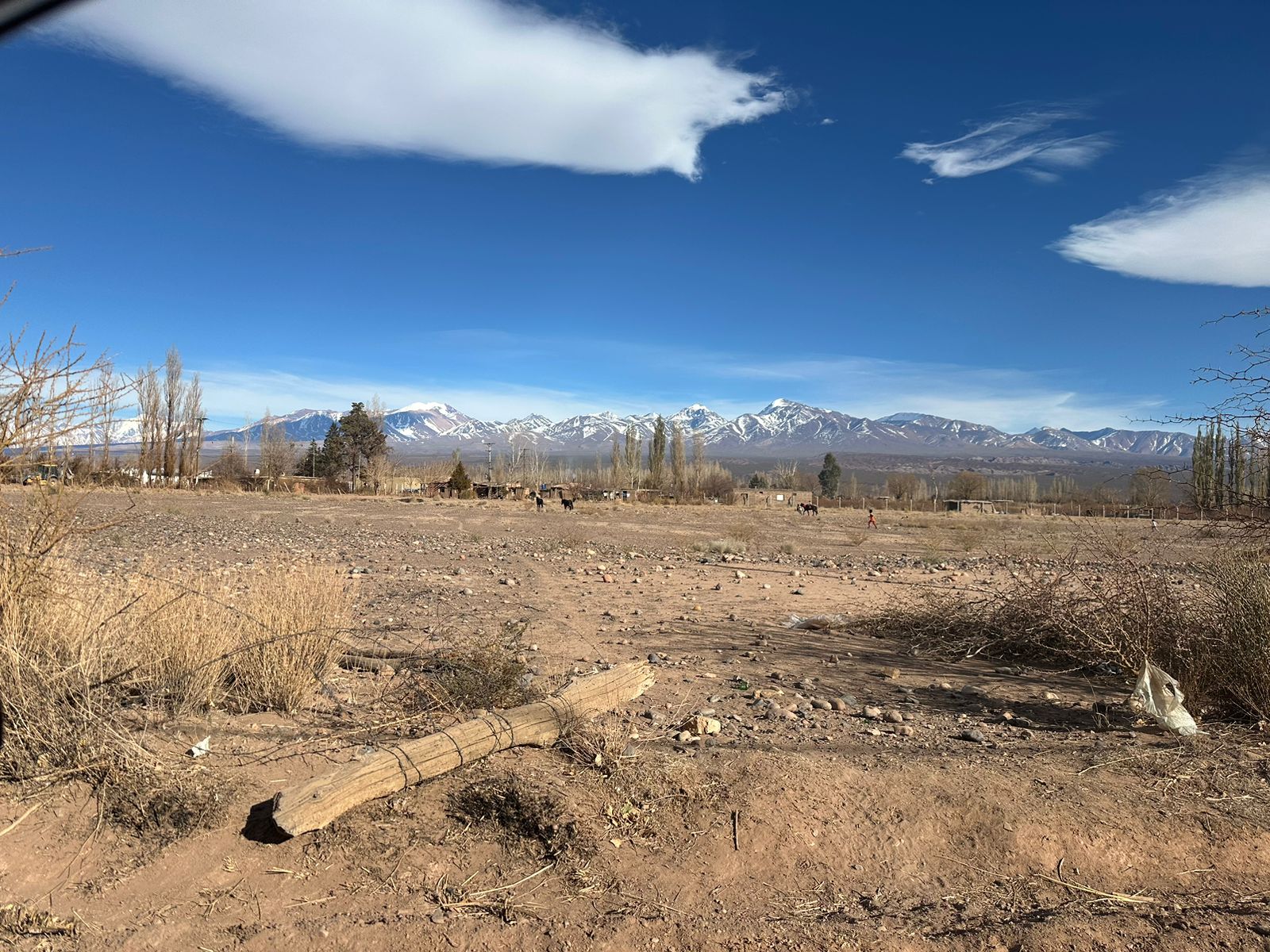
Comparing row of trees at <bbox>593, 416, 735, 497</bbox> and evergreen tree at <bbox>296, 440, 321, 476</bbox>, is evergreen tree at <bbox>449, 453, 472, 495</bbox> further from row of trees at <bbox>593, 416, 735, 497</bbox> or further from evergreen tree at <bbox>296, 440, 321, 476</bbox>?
row of trees at <bbox>593, 416, 735, 497</bbox>

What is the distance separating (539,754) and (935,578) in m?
12.0

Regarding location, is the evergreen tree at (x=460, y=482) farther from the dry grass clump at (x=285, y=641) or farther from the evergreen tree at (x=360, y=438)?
the dry grass clump at (x=285, y=641)

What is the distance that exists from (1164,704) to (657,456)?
282ft

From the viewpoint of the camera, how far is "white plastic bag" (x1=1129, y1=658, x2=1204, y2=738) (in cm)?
520

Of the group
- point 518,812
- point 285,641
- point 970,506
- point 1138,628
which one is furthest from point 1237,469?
point 970,506

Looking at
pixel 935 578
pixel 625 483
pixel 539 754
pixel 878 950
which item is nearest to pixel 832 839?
pixel 878 950

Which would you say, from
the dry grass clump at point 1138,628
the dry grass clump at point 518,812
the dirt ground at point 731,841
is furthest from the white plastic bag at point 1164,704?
the dry grass clump at point 518,812

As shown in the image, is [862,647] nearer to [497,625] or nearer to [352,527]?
[497,625]

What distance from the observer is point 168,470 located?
5578cm

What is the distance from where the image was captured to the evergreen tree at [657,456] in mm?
85562

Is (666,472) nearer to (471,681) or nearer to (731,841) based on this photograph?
(471,681)

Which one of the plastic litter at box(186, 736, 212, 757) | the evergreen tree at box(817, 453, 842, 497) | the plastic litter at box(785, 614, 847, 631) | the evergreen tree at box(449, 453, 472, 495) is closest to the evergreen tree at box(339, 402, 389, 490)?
the evergreen tree at box(449, 453, 472, 495)

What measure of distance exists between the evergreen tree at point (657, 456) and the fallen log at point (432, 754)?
76.4m

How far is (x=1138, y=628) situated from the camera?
21.2 ft
